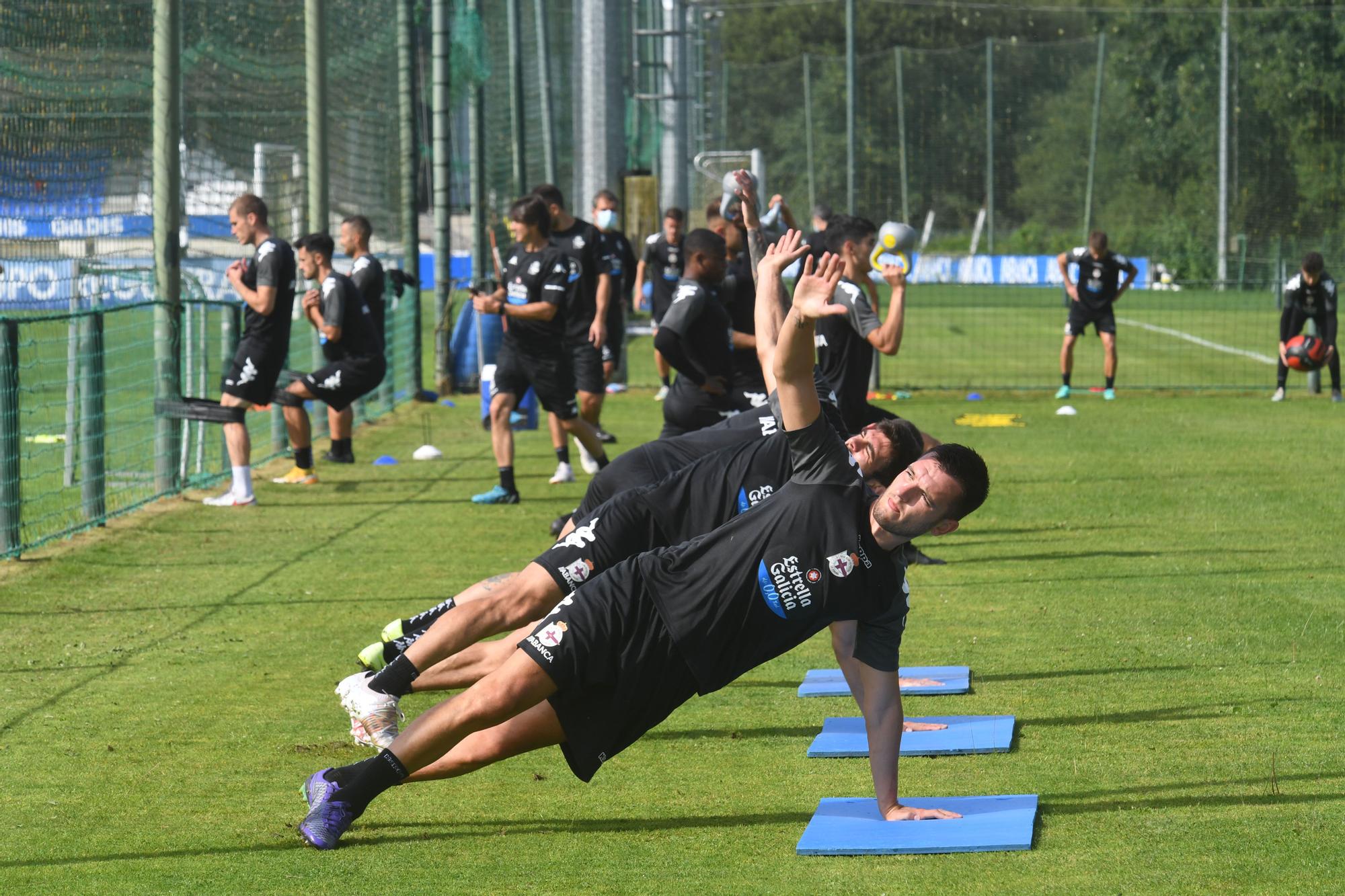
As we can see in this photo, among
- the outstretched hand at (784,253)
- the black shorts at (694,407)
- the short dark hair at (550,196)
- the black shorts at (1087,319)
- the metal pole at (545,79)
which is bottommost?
the black shorts at (694,407)

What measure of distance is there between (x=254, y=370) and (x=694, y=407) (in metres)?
4.06

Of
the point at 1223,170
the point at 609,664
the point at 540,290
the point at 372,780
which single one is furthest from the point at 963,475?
the point at 1223,170

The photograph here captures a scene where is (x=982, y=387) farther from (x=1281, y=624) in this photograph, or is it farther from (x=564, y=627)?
(x=564, y=627)

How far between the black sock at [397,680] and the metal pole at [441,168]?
14053 millimetres

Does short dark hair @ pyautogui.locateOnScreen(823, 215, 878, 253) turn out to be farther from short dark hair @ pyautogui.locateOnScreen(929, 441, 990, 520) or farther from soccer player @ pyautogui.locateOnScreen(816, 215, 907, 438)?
short dark hair @ pyautogui.locateOnScreen(929, 441, 990, 520)

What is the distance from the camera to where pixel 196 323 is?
45.3 feet

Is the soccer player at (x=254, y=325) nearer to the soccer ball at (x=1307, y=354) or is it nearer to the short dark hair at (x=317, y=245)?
the short dark hair at (x=317, y=245)

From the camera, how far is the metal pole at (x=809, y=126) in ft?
150

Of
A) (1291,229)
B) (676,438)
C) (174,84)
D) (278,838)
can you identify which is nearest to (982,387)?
(174,84)

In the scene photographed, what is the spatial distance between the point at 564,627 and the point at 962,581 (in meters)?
4.97

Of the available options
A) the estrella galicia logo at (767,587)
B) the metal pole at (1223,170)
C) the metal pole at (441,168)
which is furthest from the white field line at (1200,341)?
the estrella galicia logo at (767,587)

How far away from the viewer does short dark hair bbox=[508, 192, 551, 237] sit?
1192 cm

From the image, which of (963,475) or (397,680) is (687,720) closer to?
(397,680)

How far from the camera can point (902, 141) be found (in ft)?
144
